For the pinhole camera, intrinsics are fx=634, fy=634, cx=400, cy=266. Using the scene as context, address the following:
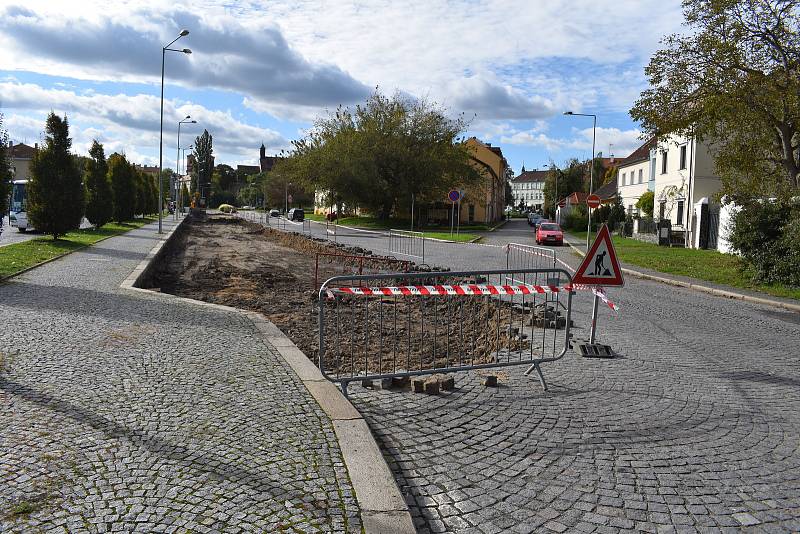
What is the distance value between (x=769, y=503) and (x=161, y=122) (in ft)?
140

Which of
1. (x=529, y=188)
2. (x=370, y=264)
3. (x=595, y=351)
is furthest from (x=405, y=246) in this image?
(x=529, y=188)

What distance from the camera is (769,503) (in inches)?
154

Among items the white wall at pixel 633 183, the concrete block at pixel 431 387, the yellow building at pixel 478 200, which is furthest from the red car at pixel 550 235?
the concrete block at pixel 431 387

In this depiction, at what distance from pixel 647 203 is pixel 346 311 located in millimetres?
39485

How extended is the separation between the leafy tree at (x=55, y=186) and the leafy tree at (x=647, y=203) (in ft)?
120

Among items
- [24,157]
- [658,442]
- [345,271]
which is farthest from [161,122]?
[24,157]

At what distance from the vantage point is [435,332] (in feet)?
22.0

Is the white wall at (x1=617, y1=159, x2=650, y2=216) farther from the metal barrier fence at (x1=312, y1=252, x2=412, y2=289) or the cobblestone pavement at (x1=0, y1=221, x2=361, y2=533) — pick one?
the cobblestone pavement at (x1=0, y1=221, x2=361, y2=533)

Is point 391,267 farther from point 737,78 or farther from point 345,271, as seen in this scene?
point 737,78

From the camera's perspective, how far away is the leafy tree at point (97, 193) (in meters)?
35.2

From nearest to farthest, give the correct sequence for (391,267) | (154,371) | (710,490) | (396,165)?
(710,490) → (154,371) → (391,267) → (396,165)

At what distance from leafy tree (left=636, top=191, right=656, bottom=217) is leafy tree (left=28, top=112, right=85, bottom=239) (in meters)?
36.7

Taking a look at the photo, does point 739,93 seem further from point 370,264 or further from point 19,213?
point 19,213

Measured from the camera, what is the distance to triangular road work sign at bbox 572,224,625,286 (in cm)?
775
